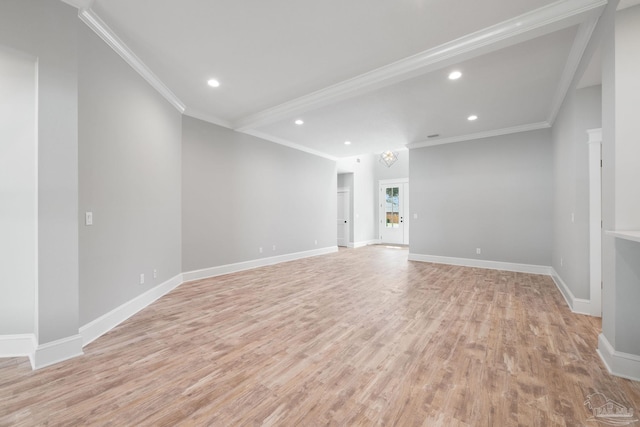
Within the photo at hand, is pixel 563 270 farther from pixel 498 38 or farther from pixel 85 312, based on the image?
pixel 85 312

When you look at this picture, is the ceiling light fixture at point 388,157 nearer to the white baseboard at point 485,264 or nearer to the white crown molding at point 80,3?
the white baseboard at point 485,264

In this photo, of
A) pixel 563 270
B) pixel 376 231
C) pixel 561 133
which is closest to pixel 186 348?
pixel 563 270

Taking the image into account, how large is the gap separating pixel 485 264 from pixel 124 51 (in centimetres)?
721

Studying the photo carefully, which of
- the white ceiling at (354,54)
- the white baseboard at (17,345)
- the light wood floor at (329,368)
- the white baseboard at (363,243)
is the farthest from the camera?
the white baseboard at (363,243)

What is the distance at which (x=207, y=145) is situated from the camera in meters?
5.01

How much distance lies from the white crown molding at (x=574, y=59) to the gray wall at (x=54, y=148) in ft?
15.2

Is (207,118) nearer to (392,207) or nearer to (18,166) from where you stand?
(18,166)

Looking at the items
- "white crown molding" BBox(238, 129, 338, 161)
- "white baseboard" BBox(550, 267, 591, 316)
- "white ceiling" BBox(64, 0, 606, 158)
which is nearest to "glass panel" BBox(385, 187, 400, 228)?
"white crown molding" BBox(238, 129, 338, 161)

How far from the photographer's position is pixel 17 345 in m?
2.21

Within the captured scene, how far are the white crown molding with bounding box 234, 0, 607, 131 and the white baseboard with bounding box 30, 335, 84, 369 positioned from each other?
3939 mm

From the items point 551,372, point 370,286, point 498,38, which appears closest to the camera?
point 551,372

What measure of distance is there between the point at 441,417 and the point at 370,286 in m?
2.87

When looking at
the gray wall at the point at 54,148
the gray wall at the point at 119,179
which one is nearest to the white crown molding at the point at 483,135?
the gray wall at the point at 119,179

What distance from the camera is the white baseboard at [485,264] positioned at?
5266 millimetres
